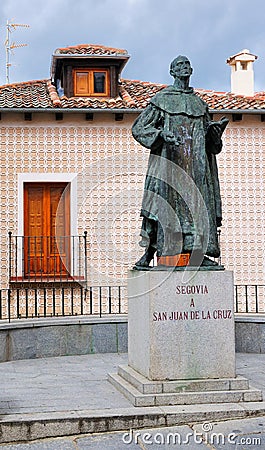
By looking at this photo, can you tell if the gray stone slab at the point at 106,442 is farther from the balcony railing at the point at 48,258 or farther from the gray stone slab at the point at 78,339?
the balcony railing at the point at 48,258

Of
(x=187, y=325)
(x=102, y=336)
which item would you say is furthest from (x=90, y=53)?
(x=187, y=325)

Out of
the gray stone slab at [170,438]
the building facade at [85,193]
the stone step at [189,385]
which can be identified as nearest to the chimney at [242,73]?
the building facade at [85,193]

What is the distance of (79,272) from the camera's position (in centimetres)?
1426

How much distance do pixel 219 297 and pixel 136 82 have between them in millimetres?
12097

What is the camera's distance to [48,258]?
14.4 meters

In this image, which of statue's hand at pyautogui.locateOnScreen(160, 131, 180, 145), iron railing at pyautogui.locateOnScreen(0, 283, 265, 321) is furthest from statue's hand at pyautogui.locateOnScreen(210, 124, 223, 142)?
iron railing at pyautogui.locateOnScreen(0, 283, 265, 321)

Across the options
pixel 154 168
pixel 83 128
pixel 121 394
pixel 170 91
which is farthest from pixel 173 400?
pixel 83 128

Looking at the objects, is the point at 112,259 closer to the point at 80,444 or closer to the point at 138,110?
the point at 138,110

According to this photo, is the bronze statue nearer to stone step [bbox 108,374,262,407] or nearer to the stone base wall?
stone step [bbox 108,374,262,407]

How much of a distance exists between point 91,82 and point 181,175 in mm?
9664

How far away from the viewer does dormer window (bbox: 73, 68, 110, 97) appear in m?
→ 16.0

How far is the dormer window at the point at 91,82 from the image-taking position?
52.4 ft

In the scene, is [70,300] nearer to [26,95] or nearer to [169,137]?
[26,95]

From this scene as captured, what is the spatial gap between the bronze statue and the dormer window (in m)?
9.01
